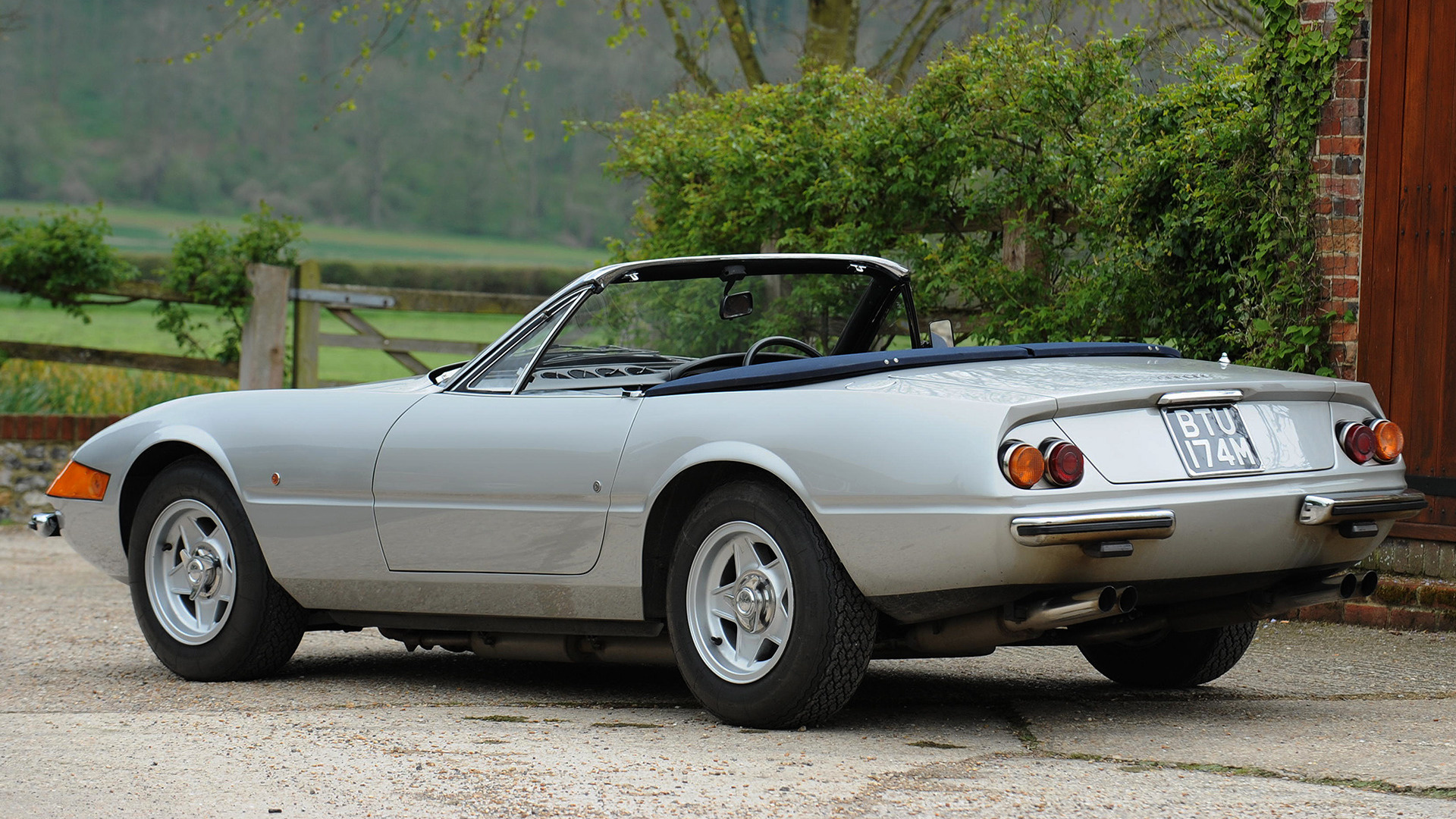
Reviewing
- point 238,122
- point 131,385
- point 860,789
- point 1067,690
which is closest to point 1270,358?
point 1067,690

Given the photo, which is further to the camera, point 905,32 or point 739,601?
point 905,32

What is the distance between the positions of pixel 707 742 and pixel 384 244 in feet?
184

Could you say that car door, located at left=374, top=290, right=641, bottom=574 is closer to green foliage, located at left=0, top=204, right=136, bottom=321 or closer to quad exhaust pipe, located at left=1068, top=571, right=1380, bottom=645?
quad exhaust pipe, located at left=1068, top=571, right=1380, bottom=645

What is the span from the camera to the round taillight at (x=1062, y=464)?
12.5 ft

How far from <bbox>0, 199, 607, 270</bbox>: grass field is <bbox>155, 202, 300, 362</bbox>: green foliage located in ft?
118

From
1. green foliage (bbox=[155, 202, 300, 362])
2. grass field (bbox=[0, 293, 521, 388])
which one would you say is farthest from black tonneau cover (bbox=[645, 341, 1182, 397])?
grass field (bbox=[0, 293, 521, 388])

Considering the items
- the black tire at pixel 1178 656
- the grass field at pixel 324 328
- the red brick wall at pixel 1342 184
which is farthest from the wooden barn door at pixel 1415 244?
the grass field at pixel 324 328

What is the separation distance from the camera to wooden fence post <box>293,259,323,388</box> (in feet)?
43.6

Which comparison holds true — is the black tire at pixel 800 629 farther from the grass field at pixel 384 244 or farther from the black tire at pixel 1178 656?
the grass field at pixel 384 244

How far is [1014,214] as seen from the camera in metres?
8.16

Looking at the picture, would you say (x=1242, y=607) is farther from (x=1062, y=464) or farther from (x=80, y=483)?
(x=80, y=483)

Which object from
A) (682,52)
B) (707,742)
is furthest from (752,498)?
(682,52)

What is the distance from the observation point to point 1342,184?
6762 mm

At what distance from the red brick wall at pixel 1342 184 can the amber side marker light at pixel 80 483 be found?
16.4 feet
